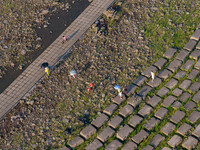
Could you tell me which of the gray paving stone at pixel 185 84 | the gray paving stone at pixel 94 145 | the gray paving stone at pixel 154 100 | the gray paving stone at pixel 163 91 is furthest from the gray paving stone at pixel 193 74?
the gray paving stone at pixel 94 145

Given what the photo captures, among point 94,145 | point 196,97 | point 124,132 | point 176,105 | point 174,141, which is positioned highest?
point 196,97

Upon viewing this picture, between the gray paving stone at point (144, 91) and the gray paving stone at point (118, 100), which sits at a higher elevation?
the gray paving stone at point (144, 91)

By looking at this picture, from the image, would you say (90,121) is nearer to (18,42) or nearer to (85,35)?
(85,35)

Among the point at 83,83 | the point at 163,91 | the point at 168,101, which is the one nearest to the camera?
Answer: the point at 168,101

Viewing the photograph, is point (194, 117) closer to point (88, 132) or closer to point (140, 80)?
point (140, 80)

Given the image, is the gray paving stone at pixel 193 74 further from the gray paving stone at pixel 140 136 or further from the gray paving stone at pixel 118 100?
the gray paving stone at pixel 140 136

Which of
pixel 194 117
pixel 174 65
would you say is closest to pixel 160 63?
pixel 174 65

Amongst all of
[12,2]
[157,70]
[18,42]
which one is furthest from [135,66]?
[12,2]
